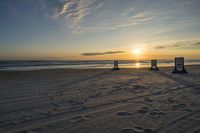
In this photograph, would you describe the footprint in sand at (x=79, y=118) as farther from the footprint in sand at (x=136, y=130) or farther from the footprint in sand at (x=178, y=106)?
the footprint in sand at (x=178, y=106)

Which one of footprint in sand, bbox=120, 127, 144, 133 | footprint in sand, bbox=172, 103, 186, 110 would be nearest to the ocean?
footprint in sand, bbox=172, 103, 186, 110

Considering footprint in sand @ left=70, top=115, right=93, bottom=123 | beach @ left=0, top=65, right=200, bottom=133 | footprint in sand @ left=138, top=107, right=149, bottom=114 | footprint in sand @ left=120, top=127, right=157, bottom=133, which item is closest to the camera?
footprint in sand @ left=120, top=127, right=157, bottom=133

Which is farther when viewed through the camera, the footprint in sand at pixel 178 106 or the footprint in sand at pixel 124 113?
the footprint in sand at pixel 178 106

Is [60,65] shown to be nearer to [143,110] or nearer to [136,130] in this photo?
[143,110]

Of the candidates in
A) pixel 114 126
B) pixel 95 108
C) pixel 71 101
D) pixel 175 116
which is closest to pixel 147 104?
pixel 175 116

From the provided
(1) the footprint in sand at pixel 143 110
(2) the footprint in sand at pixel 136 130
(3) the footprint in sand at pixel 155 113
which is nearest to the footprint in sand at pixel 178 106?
(3) the footprint in sand at pixel 155 113

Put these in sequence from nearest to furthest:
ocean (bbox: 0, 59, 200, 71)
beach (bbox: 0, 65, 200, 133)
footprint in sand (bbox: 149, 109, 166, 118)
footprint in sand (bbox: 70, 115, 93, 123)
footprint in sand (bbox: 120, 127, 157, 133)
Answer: footprint in sand (bbox: 120, 127, 157, 133) → beach (bbox: 0, 65, 200, 133) → footprint in sand (bbox: 70, 115, 93, 123) → footprint in sand (bbox: 149, 109, 166, 118) → ocean (bbox: 0, 59, 200, 71)

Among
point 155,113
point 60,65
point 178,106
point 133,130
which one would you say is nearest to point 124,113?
point 155,113

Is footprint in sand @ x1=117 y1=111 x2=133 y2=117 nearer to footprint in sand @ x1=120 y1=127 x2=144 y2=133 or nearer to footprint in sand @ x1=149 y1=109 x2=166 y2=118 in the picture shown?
footprint in sand @ x1=149 y1=109 x2=166 y2=118

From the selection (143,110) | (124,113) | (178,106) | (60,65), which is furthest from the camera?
(60,65)

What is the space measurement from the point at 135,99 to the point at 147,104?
2.10 ft

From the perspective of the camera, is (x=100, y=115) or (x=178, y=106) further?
(x=178, y=106)

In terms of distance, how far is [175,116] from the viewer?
12.5 ft

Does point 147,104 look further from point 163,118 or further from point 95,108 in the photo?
point 95,108
